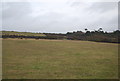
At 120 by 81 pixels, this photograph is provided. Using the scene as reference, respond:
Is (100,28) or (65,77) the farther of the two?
(100,28)

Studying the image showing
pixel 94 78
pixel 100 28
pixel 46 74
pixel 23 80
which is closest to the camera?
pixel 23 80

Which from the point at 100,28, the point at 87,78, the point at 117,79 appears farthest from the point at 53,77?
the point at 100,28

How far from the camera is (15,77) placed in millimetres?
7031

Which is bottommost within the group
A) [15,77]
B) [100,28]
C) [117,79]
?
[117,79]

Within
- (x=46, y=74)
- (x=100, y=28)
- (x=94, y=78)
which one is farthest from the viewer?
(x=100, y=28)

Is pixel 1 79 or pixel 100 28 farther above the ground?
pixel 100 28

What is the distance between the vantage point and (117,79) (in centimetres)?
697

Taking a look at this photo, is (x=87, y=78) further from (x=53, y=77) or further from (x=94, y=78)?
(x=53, y=77)

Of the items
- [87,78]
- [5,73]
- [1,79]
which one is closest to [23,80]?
[1,79]

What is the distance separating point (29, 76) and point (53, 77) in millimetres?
1405

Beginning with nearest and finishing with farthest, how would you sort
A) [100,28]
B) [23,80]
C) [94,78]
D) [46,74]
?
1. [23,80]
2. [94,78]
3. [46,74]
4. [100,28]

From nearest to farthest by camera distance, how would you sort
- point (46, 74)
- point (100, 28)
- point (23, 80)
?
point (23, 80) → point (46, 74) → point (100, 28)

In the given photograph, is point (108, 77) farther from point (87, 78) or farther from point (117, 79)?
point (87, 78)

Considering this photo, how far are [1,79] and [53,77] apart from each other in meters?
2.82
